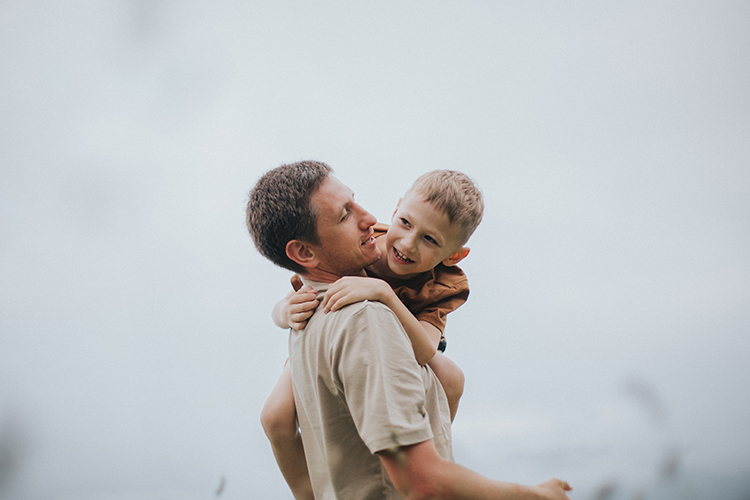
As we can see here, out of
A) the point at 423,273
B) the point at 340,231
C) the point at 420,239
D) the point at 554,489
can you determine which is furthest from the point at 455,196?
the point at 554,489

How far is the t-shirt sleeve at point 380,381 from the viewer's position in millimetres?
897

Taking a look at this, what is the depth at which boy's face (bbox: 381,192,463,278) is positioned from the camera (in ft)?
4.95

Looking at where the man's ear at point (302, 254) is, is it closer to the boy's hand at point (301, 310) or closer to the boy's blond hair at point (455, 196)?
the boy's hand at point (301, 310)

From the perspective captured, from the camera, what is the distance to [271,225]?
1307 mm

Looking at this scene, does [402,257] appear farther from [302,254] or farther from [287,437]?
[287,437]

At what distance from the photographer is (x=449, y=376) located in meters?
1.39

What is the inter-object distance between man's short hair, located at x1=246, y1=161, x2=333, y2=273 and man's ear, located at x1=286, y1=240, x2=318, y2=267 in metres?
0.02

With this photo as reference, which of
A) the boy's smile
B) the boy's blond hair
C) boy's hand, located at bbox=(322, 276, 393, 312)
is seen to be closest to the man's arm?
boy's hand, located at bbox=(322, 276, 393, 312)

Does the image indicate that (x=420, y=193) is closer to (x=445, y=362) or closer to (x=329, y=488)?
(x=445, y=362)

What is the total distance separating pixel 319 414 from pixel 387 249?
64cm

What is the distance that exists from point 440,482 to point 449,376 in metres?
0.53

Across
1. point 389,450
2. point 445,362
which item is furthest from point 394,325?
point 445,362

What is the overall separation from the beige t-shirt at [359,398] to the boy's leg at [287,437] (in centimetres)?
26

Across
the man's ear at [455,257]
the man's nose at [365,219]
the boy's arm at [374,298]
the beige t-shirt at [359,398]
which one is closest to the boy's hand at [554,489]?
the beige t-shirt at [359,398]
